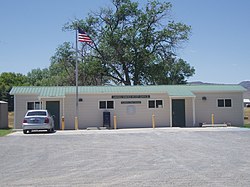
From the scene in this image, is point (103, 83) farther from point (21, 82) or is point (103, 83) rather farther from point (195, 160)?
point (195, 160)

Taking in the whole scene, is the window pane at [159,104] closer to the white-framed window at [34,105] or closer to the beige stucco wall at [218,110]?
the beige stucco wall at [218,110]

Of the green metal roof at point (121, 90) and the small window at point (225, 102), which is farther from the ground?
the green metal roof at point (121, 90)

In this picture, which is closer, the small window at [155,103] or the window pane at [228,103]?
the small window at [155,103]

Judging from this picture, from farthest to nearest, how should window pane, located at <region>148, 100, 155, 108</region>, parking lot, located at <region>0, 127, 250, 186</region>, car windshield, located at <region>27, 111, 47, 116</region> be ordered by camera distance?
window pane, located at <region>148, 100, 155, 108</region>, car windshield, located at <region>27, 111, 47, 116</region>, parking lot, located at <region>0, 127, 250, 186</region>

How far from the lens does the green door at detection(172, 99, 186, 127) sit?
30.9 m

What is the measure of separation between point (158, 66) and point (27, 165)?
3930 centimetres

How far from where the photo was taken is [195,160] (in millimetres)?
11664

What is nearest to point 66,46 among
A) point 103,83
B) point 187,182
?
point 103,83

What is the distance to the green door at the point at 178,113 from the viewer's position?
3086 centimetres

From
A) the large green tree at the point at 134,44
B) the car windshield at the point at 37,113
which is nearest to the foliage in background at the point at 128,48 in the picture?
the large green tree at the point at 134,44

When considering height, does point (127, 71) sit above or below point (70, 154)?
above

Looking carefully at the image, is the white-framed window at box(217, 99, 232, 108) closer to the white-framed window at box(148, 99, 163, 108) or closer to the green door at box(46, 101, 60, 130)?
the white-framed window at box(148, 99, 163, 108)

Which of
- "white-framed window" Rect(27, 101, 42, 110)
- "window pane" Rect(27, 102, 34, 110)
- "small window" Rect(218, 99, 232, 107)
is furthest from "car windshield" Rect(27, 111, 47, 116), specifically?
"small window" Rect(218, 99, 232, 107)

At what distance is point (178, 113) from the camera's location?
30.9m
